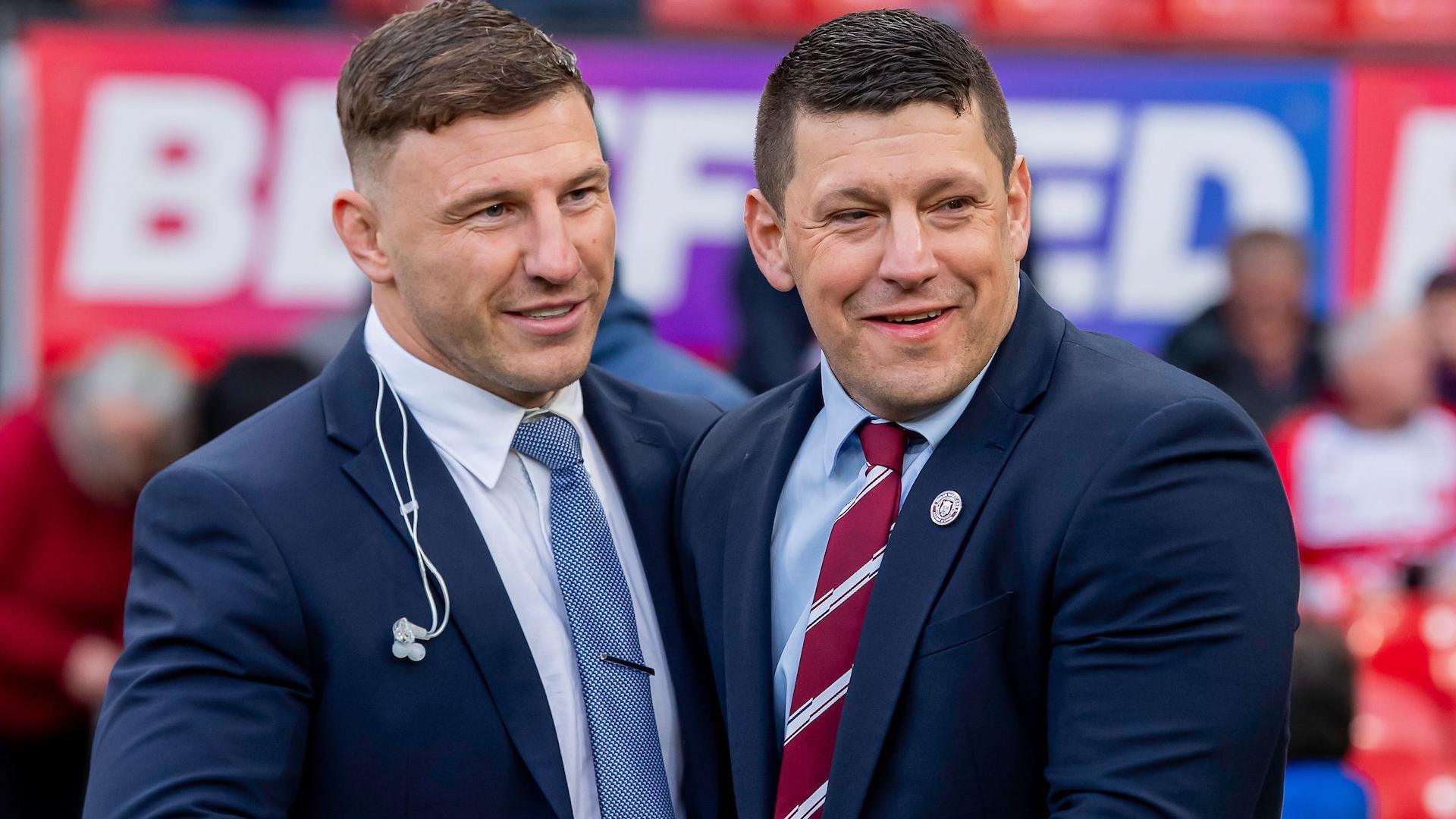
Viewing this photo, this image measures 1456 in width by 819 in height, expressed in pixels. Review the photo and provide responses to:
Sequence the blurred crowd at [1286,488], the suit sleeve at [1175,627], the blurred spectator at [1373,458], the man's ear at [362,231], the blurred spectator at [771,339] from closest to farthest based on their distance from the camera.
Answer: the suit sleeve at [1175,627], the man's ear at [362,231], the blurred crowd at [1286,488], the blurred spectator at [771,339], the blurred spectator at [1373,458]

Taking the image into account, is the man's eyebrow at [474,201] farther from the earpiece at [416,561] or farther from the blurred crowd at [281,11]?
the blurred crowd at [281,11]

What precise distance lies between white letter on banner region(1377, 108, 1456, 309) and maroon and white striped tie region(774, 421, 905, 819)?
16.9 feet

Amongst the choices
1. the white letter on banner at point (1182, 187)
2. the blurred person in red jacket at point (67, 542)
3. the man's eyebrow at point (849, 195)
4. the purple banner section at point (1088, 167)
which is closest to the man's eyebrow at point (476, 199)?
the man's eyebrow at point (849, 195)

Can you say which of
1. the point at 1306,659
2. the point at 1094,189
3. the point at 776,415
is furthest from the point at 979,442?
the point at 1094,189

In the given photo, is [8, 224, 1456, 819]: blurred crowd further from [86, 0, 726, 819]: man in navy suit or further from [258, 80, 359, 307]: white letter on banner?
[86, 0, 726, 819]: man in navy suit

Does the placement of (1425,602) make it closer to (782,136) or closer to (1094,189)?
(1094,189)

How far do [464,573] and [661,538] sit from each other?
0.34m

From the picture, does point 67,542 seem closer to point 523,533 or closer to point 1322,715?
point 523,533

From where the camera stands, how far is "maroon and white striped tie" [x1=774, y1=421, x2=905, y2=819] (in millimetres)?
2025

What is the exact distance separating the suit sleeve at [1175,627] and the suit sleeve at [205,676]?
88 centimetres

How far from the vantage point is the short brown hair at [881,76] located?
203 centimetres

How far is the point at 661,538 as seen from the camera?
95.3 inches

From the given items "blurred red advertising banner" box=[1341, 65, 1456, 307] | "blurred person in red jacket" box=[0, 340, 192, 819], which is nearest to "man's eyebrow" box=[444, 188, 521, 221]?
"blurred person in red jacket" box=[0, 340, 192, 819]

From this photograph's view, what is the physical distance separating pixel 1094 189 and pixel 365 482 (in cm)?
488
